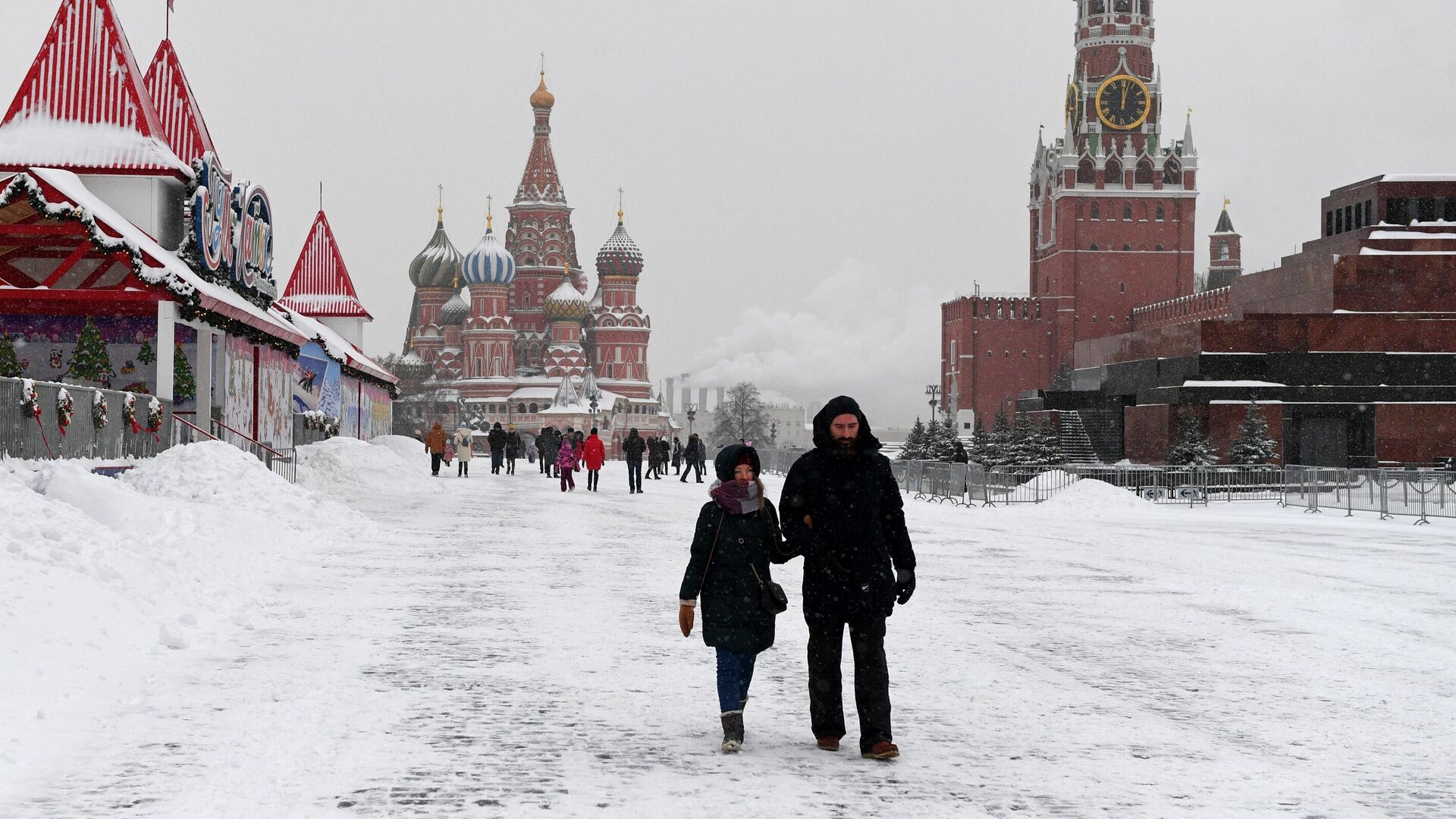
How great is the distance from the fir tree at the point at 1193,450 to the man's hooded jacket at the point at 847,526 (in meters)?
40.7

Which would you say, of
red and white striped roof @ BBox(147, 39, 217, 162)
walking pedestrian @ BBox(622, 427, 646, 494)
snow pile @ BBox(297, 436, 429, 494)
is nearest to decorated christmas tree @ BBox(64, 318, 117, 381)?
snow pile @ BBox(297, 436, 429, 494)

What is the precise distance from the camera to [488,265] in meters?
111

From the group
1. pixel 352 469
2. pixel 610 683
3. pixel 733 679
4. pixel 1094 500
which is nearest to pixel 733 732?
pixel 733 679

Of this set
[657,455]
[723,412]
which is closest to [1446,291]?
[657,455]

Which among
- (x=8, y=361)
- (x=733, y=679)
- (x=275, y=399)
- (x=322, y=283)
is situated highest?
(x=322, y=283)

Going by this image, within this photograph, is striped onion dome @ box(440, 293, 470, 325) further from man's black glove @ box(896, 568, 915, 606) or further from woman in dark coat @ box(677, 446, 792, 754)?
man's black glove @ box(896, 568, 915, 606)

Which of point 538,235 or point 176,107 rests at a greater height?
point 538,235

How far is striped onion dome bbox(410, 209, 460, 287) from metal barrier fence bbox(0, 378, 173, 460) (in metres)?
98.6

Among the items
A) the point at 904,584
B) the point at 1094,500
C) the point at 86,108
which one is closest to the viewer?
the point at 904,584

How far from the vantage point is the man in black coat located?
21.8 ft

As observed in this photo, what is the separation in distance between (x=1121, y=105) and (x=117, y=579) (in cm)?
10862

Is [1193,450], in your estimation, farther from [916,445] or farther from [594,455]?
[594,455]

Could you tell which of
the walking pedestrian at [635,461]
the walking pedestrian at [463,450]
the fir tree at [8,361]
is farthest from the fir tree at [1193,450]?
the fir tree at [8,361]

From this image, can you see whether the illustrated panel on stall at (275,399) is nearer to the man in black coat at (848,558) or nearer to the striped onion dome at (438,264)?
the man in black coat at (848,558)
